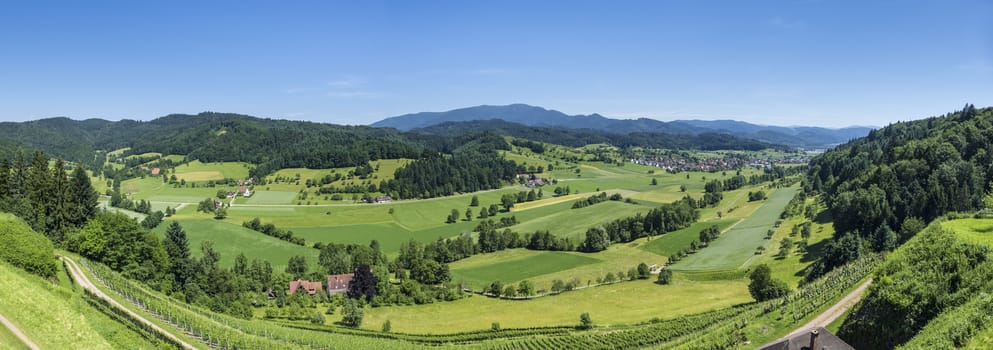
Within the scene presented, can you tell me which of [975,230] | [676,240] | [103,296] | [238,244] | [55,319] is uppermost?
[975,230]

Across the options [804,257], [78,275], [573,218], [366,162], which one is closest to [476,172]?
[366,162]

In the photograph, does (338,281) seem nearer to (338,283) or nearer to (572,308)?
(338,283)

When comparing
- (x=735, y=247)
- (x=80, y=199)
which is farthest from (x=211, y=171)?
(x=735, y=247)

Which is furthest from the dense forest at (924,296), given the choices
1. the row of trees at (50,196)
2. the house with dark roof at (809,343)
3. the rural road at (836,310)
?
the row of trees at (50,196)

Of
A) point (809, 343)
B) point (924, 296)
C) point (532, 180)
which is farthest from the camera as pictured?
point (532, 180)

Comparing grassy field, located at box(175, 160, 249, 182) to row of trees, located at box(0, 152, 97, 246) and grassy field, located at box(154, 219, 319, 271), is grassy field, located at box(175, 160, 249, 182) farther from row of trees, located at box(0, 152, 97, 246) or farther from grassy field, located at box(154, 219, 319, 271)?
row of trees, located at box(0, 152, 97, 246)

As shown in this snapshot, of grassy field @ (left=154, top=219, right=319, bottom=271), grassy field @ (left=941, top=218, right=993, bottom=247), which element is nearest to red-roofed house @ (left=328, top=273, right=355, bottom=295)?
grassy field @ (left=154, top=219, right=319, bottom=271)
